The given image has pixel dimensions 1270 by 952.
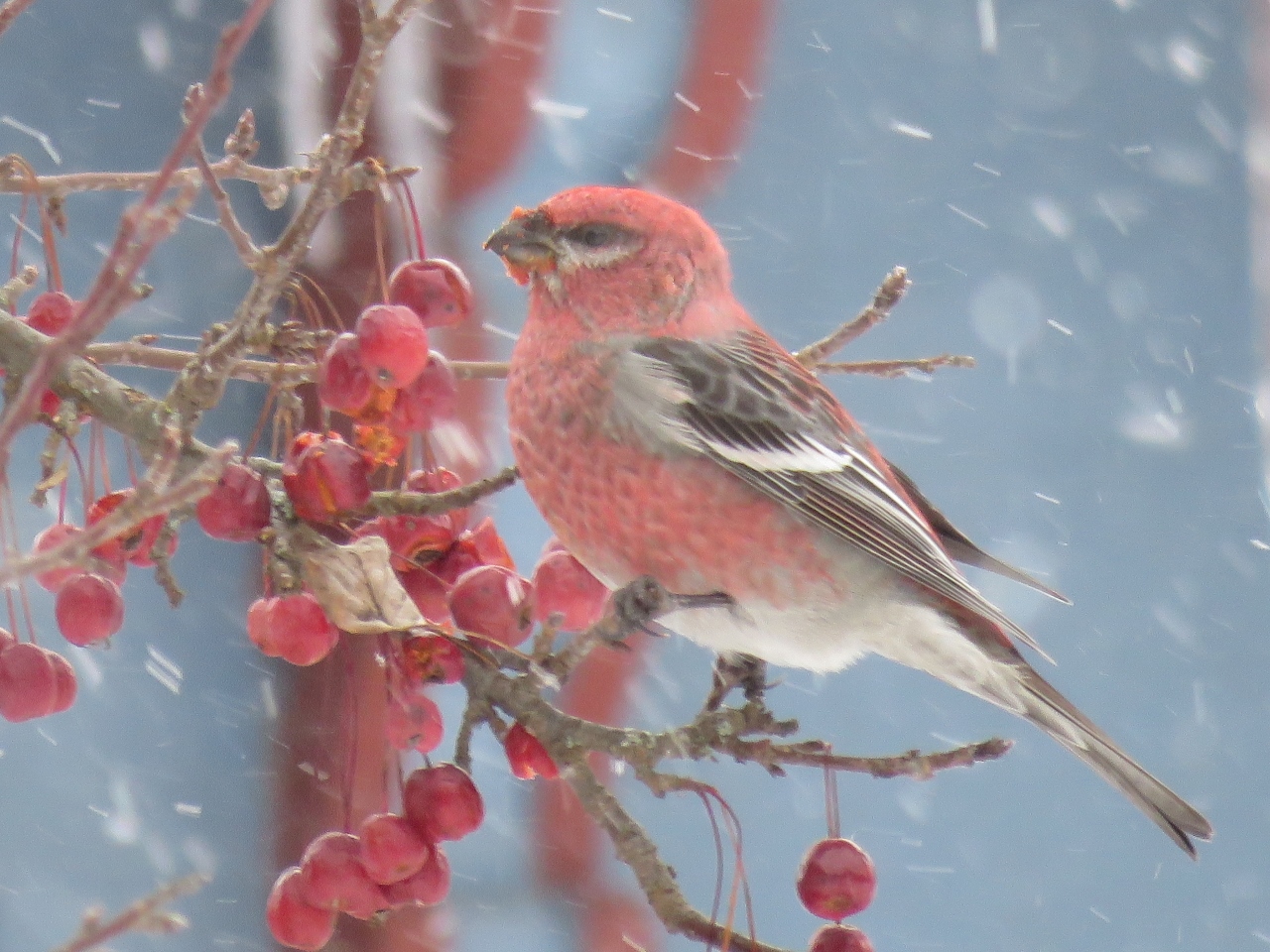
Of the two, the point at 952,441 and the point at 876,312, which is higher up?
the point at 876,312

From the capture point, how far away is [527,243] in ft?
3.21

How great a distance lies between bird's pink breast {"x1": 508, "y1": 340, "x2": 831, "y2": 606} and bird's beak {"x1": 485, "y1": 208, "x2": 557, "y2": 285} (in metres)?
0.07

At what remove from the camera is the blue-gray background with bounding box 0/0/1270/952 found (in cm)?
223

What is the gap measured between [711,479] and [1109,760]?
0.40 m

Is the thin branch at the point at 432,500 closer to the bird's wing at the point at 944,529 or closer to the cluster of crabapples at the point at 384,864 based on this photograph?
the cluster of crabapples at the point at 384,864

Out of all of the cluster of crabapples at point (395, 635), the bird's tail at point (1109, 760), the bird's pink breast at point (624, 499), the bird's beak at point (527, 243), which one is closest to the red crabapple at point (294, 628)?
the cluster of crabapples at point (395, 635)

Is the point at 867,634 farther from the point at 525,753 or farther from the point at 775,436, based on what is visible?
the point at 525,753

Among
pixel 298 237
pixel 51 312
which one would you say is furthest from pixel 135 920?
pixel 51 312

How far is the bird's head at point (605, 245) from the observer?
98 centimetres

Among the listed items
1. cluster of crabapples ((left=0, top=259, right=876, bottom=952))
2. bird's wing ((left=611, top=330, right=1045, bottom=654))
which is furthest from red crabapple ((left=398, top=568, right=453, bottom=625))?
bird's wing ((left=611, top=330, right=1045, bottom=654))

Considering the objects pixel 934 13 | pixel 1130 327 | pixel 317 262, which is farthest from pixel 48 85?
pixel 1130 327

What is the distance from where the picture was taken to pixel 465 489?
0.77 m

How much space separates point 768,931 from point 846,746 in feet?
1.16

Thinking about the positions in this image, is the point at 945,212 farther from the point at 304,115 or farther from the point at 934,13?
the point at 304,115
